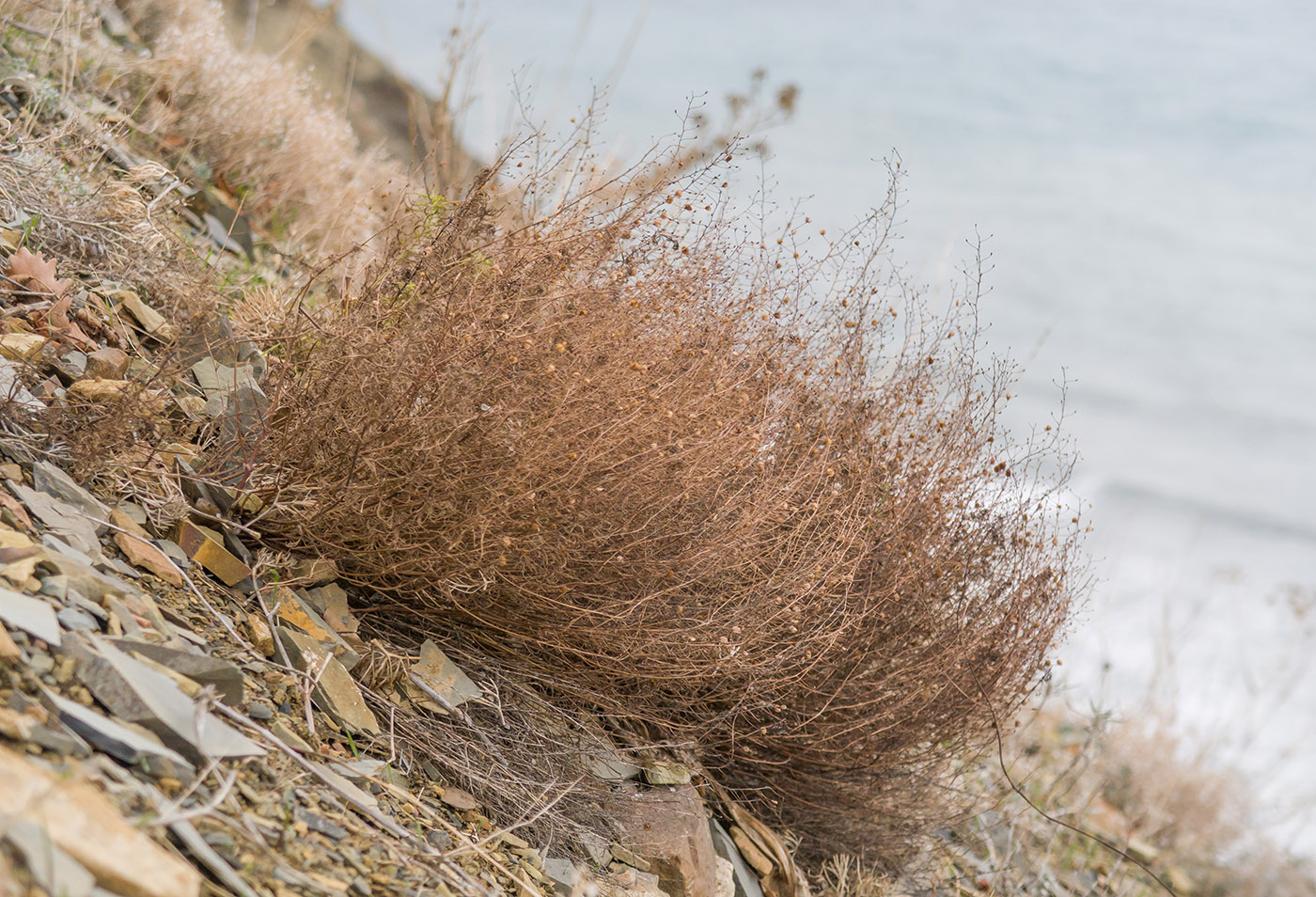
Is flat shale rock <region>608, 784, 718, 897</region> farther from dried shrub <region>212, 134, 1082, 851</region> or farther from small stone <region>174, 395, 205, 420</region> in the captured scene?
small stone <region>174, 395, 205, 420</region>

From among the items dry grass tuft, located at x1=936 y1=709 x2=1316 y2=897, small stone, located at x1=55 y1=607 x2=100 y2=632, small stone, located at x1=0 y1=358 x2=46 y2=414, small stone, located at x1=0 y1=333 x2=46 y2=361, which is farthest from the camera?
dry grass tuft, located at x1=936 y1=709 x2=1316 y2=897

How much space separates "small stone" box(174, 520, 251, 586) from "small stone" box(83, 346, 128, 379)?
1.57 ft

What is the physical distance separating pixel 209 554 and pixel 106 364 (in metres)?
0.57

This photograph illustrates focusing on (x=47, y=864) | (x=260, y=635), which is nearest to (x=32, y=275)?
(x=260, y=635)

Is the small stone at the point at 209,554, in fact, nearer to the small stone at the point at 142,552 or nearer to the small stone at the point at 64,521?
the small stone at the point at 142,552

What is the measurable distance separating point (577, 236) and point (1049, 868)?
339 centimetres

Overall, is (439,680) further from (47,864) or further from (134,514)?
(47,864)

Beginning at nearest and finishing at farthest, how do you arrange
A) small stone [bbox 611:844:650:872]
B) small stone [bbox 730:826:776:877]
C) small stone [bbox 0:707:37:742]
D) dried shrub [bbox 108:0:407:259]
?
small stone [bbox 0:707:37:742], small stone [bbox 611:844:650:872], small stone [bbox 730:826:776:877], dried shrub [bbox 108:0:407:259]

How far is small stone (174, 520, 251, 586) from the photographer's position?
2037 mm

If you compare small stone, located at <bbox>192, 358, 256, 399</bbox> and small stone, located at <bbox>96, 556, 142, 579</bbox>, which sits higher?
small stone, located at <bbox>192, 358, 256, 399</bbox>

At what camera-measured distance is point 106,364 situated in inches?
88.1

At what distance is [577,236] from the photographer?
2.18m

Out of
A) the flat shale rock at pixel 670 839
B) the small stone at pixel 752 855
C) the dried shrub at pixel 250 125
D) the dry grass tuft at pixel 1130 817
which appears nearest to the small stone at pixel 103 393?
the flat shale rock at pixel 670 839

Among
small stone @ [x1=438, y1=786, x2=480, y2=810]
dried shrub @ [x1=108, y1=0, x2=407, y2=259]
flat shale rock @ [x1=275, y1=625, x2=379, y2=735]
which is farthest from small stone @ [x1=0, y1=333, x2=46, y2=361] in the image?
dried shrub @ [x1=108, y1=0, x2=407, y2=259]
